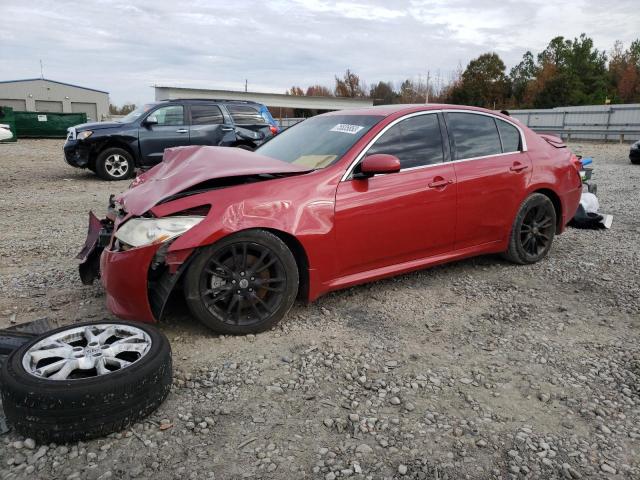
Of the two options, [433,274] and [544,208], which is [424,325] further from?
[544,208]

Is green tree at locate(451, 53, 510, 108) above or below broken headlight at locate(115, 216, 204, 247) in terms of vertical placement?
above

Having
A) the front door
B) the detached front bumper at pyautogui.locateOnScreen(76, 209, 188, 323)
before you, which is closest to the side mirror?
the front door

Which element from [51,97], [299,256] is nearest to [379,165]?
[299,256]

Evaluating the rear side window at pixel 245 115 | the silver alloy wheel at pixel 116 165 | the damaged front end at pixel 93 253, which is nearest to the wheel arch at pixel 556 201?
the damaged front end at pixel 93 253

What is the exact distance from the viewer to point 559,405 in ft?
8.91

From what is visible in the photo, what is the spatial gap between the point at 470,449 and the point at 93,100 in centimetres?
5957

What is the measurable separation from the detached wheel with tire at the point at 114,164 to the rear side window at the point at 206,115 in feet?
5.33

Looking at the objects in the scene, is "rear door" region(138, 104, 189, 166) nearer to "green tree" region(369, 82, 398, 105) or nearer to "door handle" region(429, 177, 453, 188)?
"door handle" region(429, 177, 453, 188)

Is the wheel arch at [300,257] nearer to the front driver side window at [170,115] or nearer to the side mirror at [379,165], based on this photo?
the side mirror at [379,165]

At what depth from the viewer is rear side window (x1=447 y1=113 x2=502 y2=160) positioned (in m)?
4.46

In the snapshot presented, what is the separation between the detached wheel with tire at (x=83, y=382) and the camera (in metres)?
2.28

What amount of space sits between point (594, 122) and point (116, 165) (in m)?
26.7

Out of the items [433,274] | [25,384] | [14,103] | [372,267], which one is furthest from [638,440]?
[14,103]

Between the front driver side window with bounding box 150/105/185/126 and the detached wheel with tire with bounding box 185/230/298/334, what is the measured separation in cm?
857
